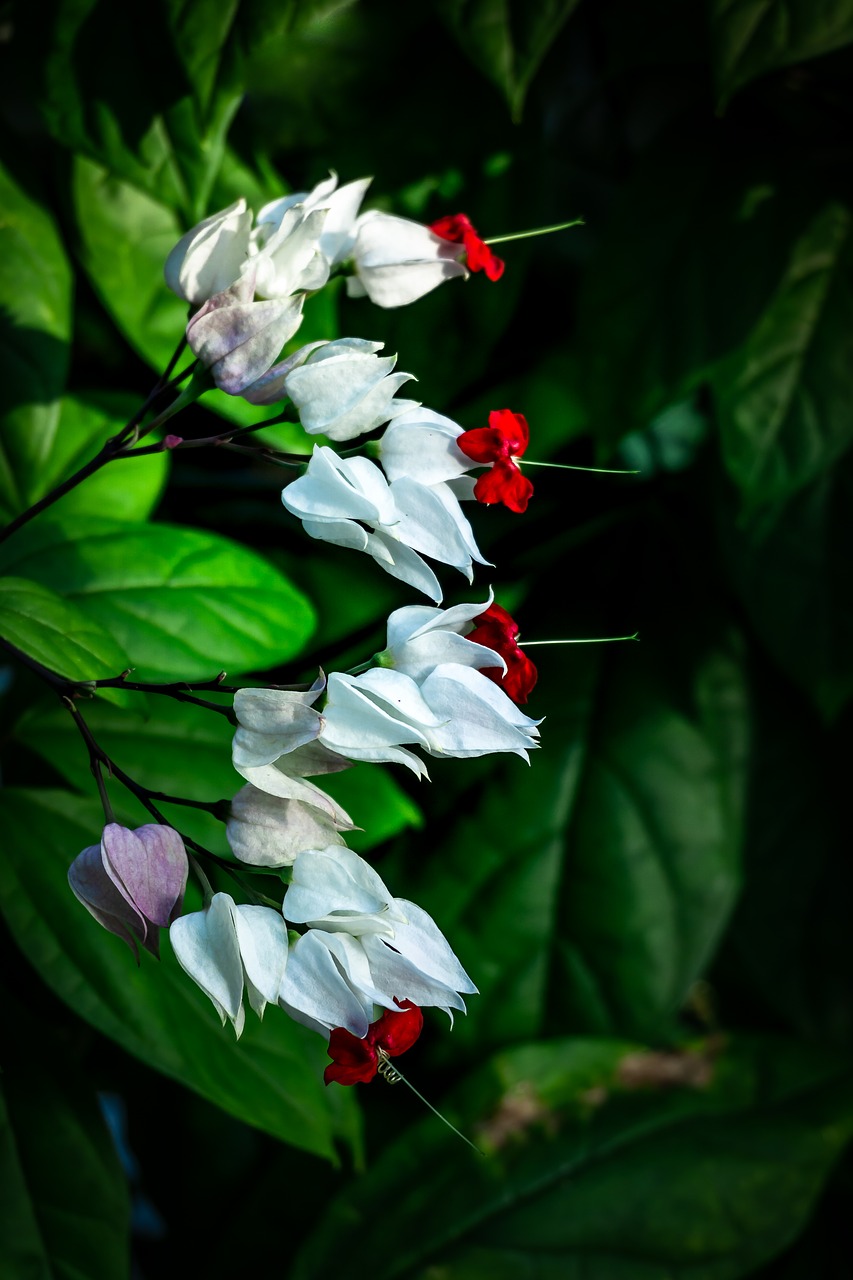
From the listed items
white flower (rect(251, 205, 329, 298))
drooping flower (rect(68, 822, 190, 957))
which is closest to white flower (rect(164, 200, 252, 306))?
white flower (rect(251, 205, 329, 298))

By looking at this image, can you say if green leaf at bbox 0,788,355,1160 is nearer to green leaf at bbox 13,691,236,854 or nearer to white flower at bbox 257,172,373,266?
green leaf at bbox 13,691,236,854

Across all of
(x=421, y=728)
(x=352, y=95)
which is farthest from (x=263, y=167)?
(x=421, y=728)

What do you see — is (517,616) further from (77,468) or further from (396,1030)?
(396,1030)

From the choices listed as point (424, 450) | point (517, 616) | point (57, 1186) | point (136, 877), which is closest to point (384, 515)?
point (424, 450)

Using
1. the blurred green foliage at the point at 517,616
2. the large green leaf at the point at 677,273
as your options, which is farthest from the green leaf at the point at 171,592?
the large green leaf at the point at 677,273

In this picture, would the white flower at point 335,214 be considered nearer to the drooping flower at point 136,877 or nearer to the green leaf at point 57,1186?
the drooping flower at point 136,877
